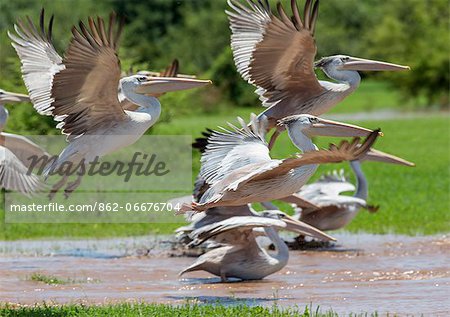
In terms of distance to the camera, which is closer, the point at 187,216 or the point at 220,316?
the point at 220,316

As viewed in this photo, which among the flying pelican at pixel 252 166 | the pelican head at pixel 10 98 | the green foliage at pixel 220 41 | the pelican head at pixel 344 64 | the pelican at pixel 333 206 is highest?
the pelican head at pixel 344 64

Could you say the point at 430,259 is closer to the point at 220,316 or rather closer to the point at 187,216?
the point at 187,216

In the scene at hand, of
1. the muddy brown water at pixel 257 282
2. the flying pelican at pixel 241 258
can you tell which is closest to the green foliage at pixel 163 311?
the muddy brown water at pixel 257 282

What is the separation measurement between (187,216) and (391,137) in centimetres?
1518

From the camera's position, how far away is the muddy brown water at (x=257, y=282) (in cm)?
833

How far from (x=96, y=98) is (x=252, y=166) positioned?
1830 mm

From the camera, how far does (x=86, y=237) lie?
12.9m

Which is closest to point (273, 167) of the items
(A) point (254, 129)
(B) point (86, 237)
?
(A) point (254, 129)

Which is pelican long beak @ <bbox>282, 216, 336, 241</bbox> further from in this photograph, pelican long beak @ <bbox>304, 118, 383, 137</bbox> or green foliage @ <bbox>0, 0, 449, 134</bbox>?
green foliage @ <bbox>0, 0, 449, 134</bbox>

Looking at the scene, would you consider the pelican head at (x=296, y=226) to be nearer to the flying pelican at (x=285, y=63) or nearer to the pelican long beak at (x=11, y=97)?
the flying pelican at (x=285, y=63)

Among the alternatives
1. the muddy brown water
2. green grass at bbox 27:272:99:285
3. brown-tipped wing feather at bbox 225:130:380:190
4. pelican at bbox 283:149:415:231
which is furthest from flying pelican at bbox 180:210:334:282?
pelican at bbox 283:149:415:231

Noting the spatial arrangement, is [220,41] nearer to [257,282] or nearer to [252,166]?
[257,282]

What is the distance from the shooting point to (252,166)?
27.9 feet

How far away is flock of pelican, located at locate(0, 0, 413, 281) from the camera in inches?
342
